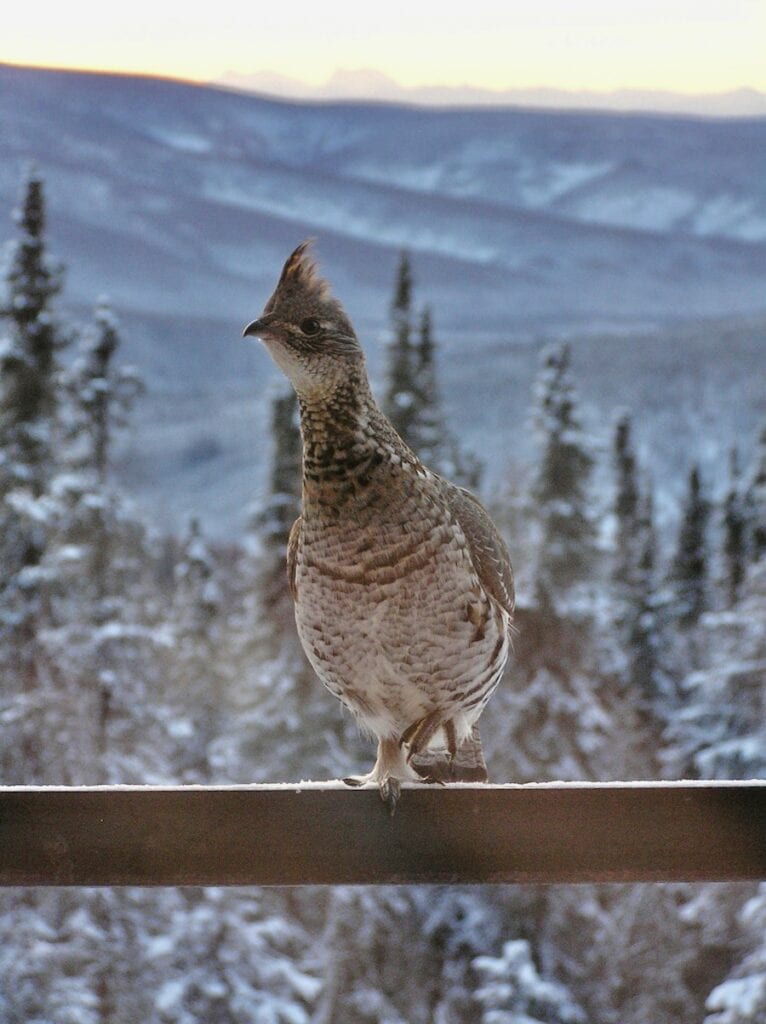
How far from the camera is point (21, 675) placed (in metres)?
22.2

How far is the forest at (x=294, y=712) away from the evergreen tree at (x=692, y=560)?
3.05 ft

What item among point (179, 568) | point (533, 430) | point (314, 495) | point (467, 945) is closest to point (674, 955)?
point (467, 945)

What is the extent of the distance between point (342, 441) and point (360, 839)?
1150mm

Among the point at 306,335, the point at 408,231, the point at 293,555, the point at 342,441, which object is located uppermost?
the point at 408,231

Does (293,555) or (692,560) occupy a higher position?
(692,560)

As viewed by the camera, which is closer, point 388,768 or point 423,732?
point 388,768

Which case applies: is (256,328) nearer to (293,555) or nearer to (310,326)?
(310,326)

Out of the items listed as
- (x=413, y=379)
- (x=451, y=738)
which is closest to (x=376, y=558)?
(x=451, y=738)

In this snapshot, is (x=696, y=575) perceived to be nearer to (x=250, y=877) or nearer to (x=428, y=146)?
(x=250, y=877)

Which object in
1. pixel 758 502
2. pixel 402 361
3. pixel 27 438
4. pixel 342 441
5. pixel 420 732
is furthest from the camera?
pixel 758 502

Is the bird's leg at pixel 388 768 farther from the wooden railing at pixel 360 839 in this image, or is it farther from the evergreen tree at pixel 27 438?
the evergreen tree at pixel 27 438

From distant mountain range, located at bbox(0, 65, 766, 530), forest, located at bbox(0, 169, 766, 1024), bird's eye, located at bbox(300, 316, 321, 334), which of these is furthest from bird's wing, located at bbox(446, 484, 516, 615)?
distant mountain range, located at bbox(0, 65, 766, 530)

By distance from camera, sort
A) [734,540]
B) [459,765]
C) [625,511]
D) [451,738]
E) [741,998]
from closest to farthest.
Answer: [451,738]
[459,765]
[741,998]
[734,540]
[625,511]

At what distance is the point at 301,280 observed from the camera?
3475mm
